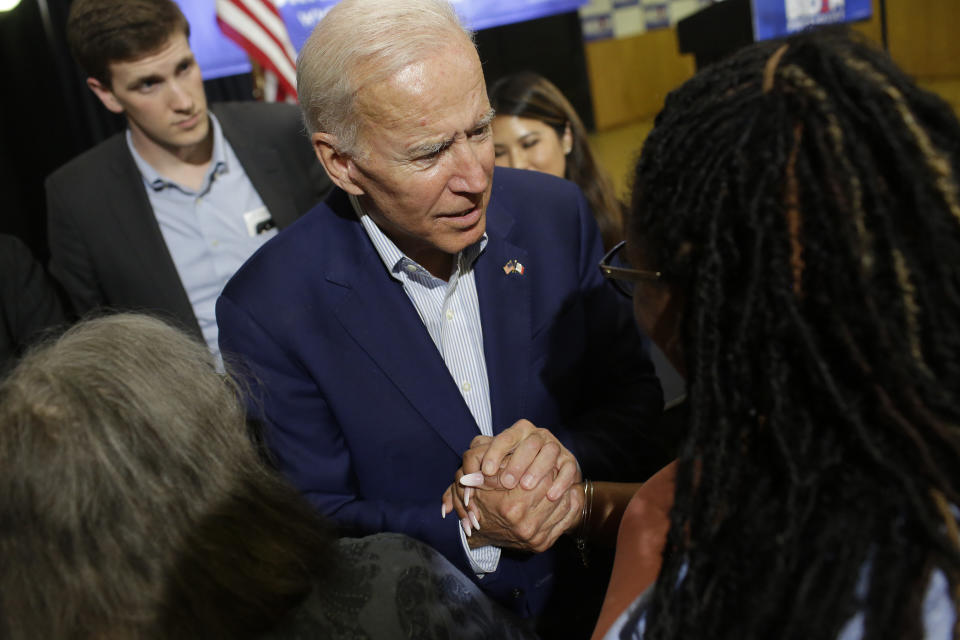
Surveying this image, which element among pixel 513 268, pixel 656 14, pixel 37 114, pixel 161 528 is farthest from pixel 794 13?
pixel 656 14

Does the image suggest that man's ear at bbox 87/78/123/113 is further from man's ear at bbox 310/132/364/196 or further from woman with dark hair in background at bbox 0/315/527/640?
woman with dark hair in background at bbox 0/315/527/640

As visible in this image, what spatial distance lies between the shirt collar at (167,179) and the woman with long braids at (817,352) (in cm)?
238

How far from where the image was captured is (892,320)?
0.75 metres

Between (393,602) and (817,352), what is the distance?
2.22ft

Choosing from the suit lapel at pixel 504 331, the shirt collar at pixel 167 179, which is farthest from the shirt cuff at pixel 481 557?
the shirt collar at pixel 167 179

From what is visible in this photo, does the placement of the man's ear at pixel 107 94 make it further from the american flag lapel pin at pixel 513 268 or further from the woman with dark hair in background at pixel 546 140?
the american flag lapel pin at pixel 513 268

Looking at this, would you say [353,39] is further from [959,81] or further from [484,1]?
[959,81]

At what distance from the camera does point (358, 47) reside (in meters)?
1.45

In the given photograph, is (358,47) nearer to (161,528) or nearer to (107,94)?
(161,528)

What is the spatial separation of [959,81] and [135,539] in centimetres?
855

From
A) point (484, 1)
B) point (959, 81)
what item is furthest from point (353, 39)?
point (959, 81)

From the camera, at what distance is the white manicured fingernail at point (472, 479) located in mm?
1506

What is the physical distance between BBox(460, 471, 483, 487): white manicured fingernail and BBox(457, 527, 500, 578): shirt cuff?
121 mm

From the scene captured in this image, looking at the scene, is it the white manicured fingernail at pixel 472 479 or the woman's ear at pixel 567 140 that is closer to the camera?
the white manicured fingernail at pixel 472 479
